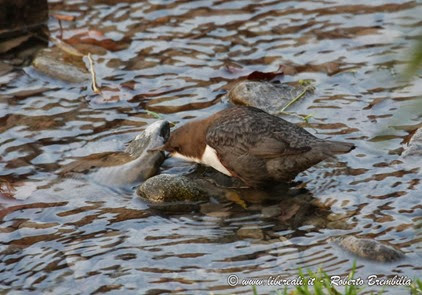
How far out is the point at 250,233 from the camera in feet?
16.1

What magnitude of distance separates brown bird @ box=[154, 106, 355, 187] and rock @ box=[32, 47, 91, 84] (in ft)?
6.18

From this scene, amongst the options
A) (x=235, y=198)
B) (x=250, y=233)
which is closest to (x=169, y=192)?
(x=235, y=198)

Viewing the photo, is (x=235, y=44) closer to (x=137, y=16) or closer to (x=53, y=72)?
(x=137, y=16)

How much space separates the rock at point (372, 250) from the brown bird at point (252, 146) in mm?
996

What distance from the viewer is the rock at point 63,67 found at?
7.56 m

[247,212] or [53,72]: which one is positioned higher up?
[53,72]

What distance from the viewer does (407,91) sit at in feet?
21.9

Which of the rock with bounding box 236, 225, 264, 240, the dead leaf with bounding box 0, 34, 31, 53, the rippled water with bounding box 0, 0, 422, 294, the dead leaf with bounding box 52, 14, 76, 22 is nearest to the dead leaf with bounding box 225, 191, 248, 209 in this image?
→ the rippled water with bounding box 0, 0, 422, 294

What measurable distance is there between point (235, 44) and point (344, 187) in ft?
10.1

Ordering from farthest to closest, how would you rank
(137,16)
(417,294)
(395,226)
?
(137,16), (395,226), (417,294)

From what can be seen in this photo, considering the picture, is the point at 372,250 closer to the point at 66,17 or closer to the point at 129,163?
the point at 129,163

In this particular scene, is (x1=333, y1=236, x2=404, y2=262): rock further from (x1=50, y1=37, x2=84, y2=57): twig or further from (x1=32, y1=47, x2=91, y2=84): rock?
(x1=50, y1=37, x2=84, y2=57): twig

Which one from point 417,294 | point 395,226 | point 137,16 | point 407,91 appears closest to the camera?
point 417,294

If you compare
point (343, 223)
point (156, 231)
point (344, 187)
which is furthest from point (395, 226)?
point (156, 231)
